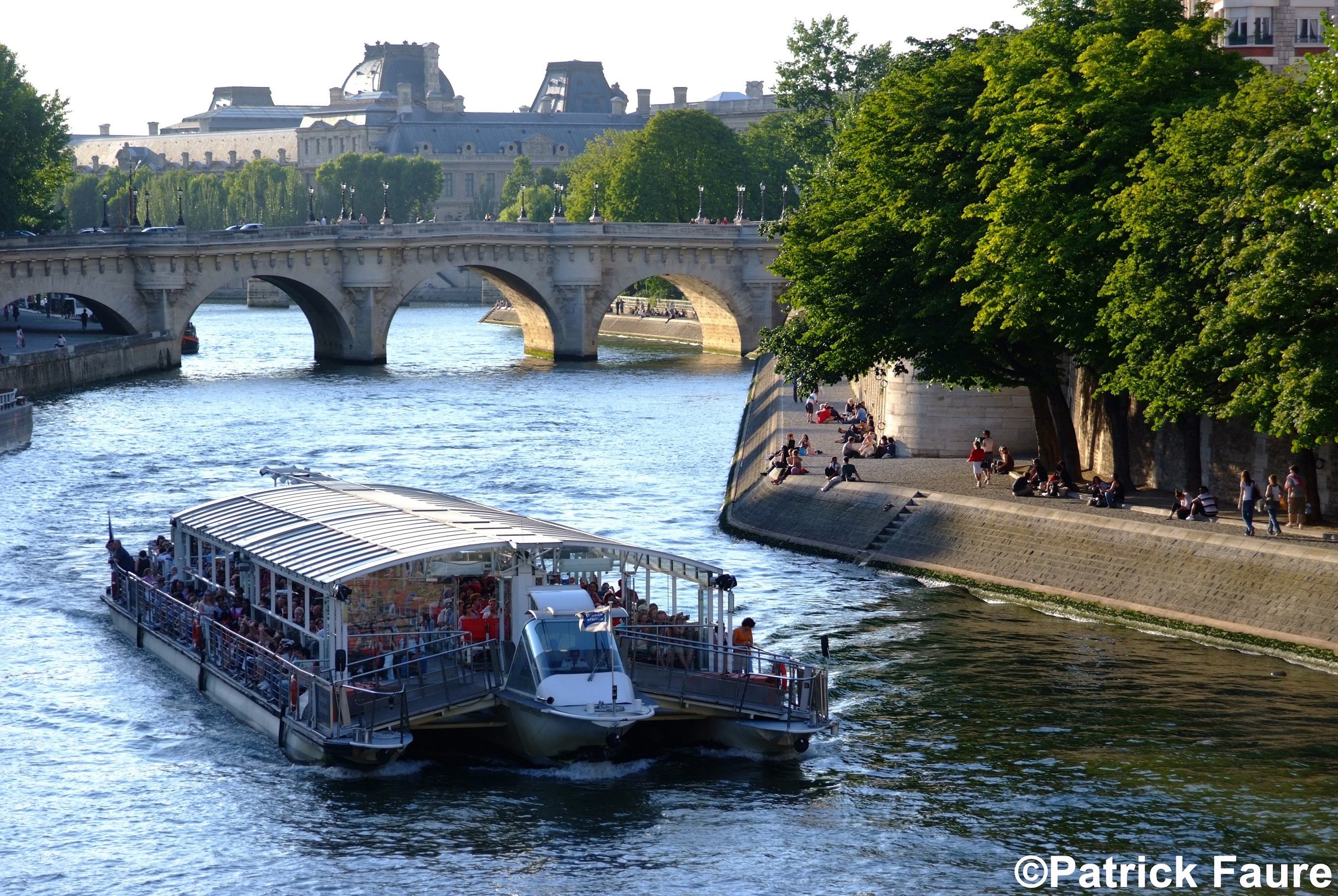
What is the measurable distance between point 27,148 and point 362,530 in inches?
2895

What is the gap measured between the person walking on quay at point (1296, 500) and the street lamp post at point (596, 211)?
7230cm

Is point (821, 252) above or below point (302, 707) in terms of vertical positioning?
above

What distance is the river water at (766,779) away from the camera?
995 inches

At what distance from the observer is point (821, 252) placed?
169 ft

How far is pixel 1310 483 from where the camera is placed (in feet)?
129

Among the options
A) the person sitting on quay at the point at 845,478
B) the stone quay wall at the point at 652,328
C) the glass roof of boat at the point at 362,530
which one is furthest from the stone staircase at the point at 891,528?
the stone quay wall at the point at 652,328

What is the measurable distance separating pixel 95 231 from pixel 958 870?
8119cm

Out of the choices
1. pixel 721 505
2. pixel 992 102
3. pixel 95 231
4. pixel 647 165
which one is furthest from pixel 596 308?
pixel 992 102

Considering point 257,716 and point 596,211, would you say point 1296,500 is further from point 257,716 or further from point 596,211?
point 596,211

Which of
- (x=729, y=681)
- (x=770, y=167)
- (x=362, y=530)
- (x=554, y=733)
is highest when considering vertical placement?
(x=770, y=167)

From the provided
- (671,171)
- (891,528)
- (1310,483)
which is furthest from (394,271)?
(1310,483)

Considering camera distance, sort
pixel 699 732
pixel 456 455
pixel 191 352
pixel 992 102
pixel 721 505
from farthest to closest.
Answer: pixel 191 352 < pixel 456 455 < pixel 721 505 < pixel 992 102 < pixel 699 732

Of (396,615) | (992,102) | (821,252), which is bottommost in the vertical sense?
(396,615)

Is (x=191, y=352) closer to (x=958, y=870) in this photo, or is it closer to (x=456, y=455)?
(x=456, y=455)
